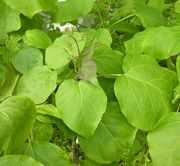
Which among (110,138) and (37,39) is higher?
(37,39)

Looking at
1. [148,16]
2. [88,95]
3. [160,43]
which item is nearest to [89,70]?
[88,95]

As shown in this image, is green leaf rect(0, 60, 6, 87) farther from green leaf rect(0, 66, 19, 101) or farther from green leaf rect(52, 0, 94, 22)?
green leaf rect(52, 0, 94, 22)

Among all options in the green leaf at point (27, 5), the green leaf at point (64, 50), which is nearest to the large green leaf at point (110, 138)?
the green leaf at point (64, 50)

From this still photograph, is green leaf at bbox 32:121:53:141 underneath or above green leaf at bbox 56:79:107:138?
underneath

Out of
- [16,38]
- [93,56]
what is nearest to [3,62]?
[16,38]

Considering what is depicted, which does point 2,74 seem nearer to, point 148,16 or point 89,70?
point 89,70

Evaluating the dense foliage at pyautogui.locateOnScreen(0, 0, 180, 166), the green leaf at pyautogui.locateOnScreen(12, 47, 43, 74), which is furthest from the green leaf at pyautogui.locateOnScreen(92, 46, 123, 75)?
the green leaf at pyautogui.locateOnScreen(12, 47, 43, 74)
